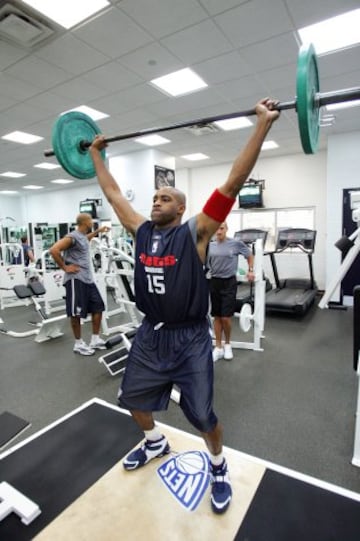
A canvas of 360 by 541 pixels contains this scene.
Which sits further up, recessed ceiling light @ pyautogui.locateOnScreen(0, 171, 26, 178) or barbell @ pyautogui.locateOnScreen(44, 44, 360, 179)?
recessed ceiling light @ pyautogui.locateOnScreen(0, 171, 26, 178)

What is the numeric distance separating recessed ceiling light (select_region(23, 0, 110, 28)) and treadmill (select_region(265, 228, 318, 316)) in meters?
4.59

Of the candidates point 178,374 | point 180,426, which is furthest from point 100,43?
point 180,426

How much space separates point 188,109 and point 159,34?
6.08 ft

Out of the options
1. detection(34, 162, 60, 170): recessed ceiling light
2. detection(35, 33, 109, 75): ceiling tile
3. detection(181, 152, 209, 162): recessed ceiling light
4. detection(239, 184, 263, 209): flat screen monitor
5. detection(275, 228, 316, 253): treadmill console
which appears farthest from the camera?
detection(34, 162, 60, 170): recessed ceiling light

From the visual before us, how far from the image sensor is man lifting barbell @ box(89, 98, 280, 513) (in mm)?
1430

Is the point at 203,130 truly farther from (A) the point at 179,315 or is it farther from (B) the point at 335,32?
(A) the point at 179,315

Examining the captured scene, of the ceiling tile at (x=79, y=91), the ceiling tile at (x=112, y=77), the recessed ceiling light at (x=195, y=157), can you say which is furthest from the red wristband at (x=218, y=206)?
the recessed ceiling light at (x=195, y=157)

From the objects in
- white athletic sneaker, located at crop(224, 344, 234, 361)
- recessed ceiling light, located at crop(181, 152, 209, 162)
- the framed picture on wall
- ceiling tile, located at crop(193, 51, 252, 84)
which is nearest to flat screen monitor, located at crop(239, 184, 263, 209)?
recessed ceiling light, located at crop(181, 152, 209, 162)

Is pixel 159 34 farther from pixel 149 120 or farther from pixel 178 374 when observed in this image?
Answer: pixel 178 374

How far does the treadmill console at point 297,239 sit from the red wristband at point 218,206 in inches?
210

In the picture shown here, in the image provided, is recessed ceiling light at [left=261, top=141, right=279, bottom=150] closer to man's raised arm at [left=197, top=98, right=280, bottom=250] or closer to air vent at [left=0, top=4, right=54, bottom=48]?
air vent at [left=0, top=4, right=54, bottom=48]

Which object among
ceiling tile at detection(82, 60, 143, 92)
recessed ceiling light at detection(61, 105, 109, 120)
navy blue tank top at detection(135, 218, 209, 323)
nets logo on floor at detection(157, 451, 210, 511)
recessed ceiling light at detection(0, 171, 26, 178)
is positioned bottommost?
nets logo on floor at detection(157, 451, 210, 511)

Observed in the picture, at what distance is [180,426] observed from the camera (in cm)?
234

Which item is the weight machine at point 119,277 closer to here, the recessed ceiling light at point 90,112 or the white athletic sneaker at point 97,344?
the white athletic sneaker at point 97,344
